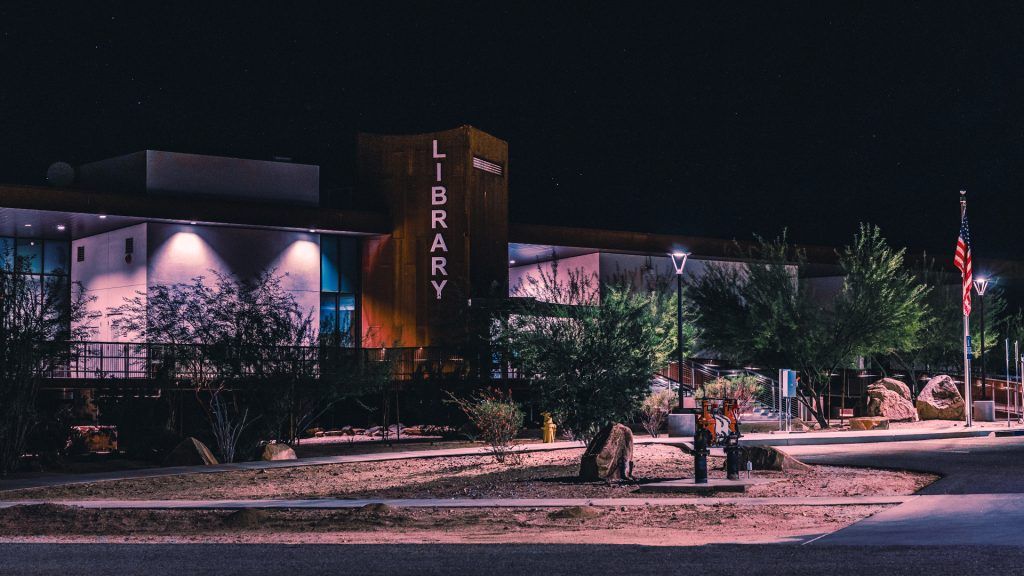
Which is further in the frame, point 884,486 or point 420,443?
point 420,443

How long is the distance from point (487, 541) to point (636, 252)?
4528 cm

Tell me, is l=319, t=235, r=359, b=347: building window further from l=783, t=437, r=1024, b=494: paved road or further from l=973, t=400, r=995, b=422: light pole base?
l=973, t=400, r=995, b=422: light pole base

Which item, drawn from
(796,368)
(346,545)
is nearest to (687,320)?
(796,368)

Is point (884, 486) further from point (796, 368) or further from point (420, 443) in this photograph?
point (796, 368)

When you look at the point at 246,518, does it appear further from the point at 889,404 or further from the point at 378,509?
the point at 889,404

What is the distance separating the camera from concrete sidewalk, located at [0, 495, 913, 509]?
18.3 metres

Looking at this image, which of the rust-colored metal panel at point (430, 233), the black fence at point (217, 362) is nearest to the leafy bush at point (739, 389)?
the rust-colored metal panel at point (430, 233)

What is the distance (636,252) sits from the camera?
194ft

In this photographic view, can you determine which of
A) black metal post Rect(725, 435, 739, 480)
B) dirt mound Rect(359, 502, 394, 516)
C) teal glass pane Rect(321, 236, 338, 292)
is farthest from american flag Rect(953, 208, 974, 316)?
dirt mound Rect(359, 502, 394, 516)

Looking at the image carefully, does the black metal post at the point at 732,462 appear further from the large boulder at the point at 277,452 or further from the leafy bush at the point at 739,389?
the leafy bush at the point at 739,389

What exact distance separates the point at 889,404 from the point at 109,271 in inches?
1182

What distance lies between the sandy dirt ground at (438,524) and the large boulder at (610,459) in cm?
393

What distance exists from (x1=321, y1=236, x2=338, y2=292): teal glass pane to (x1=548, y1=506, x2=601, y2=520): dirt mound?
109ft

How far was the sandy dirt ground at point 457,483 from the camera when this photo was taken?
20.9 metres
